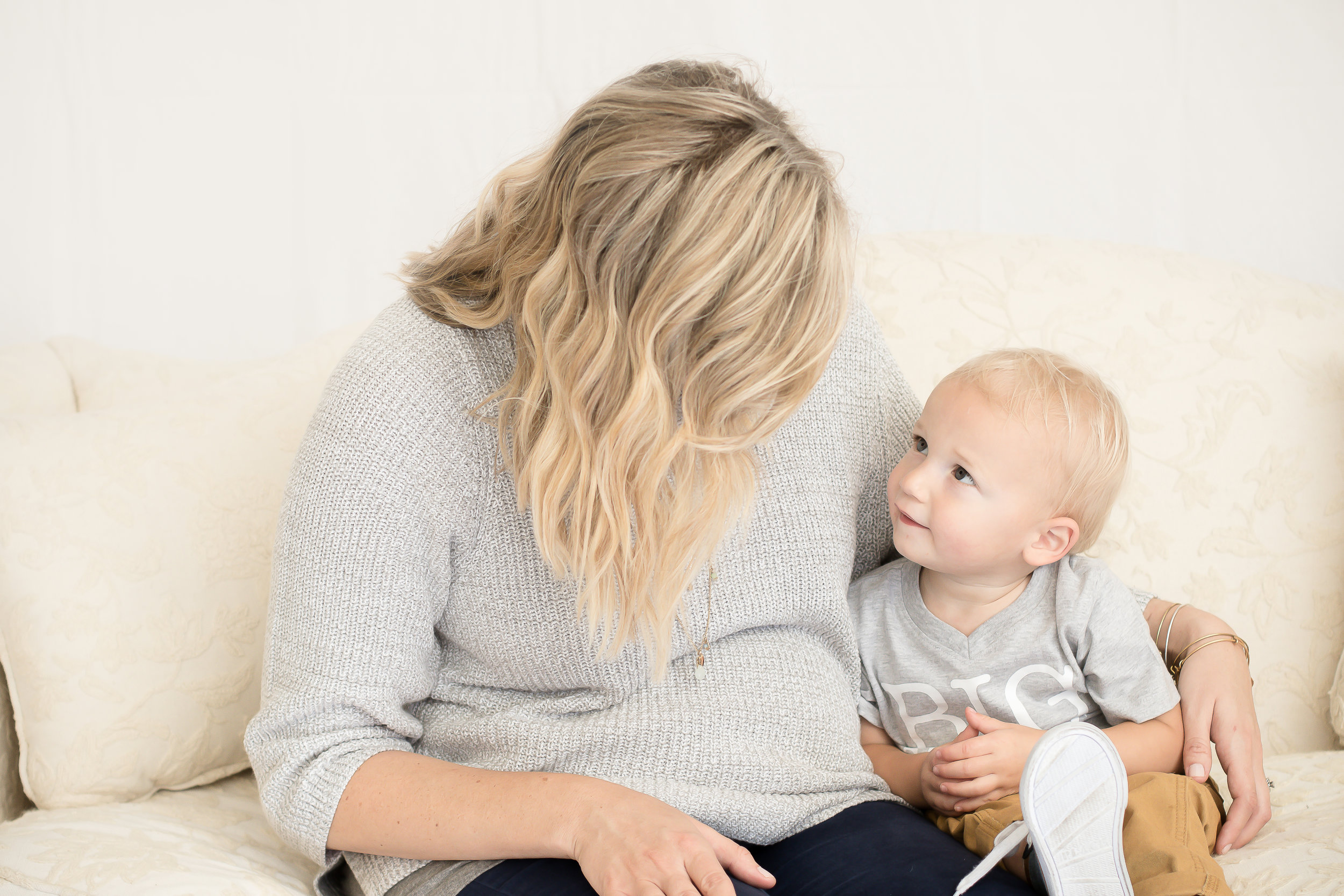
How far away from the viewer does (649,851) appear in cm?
86

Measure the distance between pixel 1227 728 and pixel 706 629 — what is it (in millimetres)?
592

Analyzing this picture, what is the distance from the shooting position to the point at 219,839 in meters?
1.08

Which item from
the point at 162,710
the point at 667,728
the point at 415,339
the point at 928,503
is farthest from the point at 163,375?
the point at 928,503

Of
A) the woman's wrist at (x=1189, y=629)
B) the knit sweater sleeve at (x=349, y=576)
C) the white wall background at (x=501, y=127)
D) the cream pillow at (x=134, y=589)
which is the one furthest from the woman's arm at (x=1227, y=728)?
the cream pillow at (x=134, y=589)

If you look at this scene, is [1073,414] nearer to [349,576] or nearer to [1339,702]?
[1339,702]

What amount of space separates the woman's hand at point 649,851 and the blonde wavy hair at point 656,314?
157mm

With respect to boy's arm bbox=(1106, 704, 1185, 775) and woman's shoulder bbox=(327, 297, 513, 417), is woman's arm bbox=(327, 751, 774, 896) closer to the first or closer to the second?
woman's shoulder bbox=(327, 297, 513, 417)

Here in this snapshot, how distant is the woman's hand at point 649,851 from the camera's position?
33.4 inches

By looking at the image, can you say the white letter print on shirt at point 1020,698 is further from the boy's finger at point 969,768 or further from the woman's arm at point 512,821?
the woman's arm at point 512,821

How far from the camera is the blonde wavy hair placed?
0.87 m

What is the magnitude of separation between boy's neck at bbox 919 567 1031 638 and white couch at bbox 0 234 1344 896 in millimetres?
255

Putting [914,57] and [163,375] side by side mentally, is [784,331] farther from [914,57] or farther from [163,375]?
[914,57]

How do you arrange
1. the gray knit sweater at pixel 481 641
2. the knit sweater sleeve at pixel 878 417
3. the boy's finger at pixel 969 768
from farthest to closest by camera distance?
the knit sweater sleeve at pixel 878 417 < the boy's finger at pixel 969 768 < the gray knit sweater at pixel 481 641

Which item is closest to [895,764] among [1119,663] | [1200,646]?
[1119,663]
